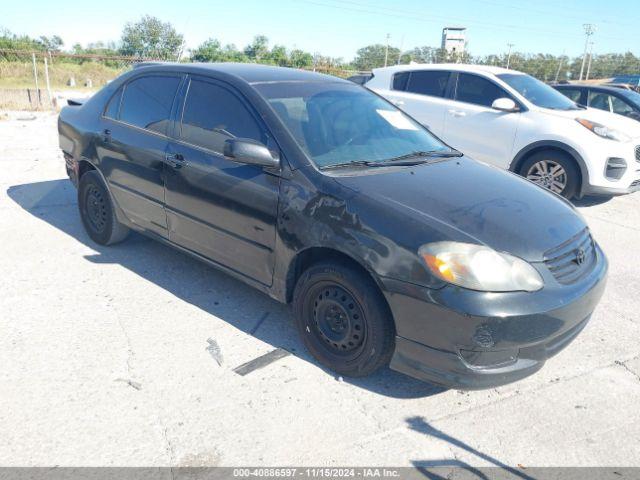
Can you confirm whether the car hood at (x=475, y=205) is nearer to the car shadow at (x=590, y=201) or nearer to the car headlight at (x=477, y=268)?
the car headlight at (x=477, y=268)

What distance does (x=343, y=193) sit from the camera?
9.90ft

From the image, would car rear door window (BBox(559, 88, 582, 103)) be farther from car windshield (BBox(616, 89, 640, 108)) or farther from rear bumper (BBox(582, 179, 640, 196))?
rear bumper (BBox(582, 179, 640, 196))

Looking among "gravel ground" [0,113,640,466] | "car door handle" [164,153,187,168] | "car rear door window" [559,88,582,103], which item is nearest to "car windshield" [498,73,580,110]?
"car rear door window" [559,88,582,103]

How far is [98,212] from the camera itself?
4.89 m

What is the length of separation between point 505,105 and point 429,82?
1509mm

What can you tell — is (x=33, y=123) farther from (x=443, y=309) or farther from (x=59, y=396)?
(x=443, y=309)

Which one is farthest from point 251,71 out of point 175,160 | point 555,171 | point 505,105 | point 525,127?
point 555,171

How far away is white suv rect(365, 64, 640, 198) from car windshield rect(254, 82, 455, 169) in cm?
344

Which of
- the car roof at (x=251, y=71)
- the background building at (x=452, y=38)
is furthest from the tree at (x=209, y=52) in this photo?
the car roof at (x=251, y=71)

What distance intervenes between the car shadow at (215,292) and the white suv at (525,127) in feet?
15.3

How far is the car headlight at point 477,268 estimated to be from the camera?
103 inches

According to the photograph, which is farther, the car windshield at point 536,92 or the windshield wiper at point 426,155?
the car windshield at point 536,92

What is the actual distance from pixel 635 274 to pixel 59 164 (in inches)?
316

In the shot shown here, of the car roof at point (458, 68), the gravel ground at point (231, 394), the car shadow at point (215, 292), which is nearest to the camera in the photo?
the gravel ground at point (231, 394)
